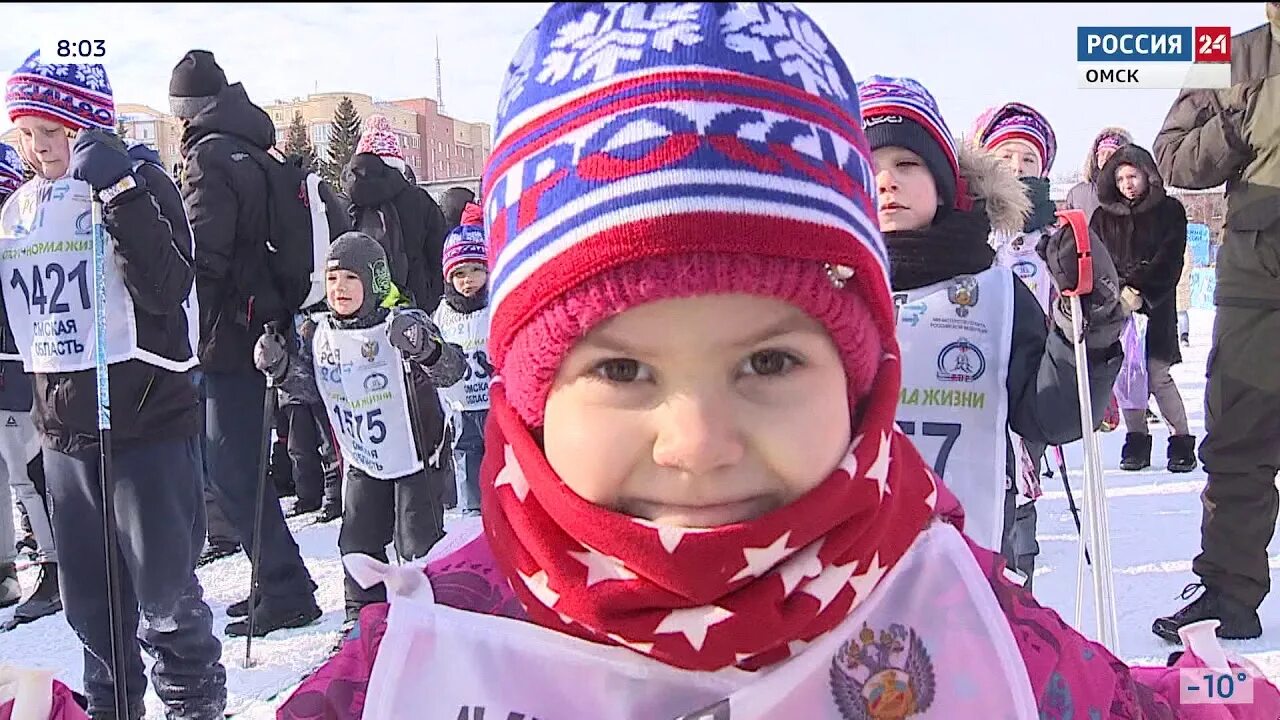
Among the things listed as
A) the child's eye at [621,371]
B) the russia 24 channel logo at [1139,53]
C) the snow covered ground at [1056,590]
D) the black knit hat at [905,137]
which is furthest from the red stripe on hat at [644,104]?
the snow covered ground at [1056,590]

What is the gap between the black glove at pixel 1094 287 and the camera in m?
1.95

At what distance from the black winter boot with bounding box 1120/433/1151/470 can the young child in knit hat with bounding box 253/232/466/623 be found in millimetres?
4372

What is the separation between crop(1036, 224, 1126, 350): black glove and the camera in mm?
1951

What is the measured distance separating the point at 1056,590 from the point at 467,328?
117 inches

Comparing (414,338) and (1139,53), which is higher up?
(1139,53)

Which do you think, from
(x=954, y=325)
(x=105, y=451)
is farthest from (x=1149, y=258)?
(x=105, y=451)

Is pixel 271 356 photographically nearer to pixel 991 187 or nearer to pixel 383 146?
pixel 383 146

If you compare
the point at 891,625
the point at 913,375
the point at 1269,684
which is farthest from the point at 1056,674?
the point at 913,375

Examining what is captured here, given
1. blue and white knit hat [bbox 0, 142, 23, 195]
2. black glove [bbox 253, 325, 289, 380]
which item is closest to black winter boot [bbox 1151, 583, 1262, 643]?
black glove [bbox 253, 325, 289, 380]

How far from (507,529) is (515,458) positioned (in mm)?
73

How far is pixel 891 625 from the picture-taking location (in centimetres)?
107

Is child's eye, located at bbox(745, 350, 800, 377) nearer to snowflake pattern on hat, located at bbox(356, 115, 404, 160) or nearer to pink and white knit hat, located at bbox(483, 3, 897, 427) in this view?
pink and white knit hat, located at bbox(483, 3, 897, 427)

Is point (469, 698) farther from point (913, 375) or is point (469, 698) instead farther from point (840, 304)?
point (913, 375)

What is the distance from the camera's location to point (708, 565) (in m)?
0.95
